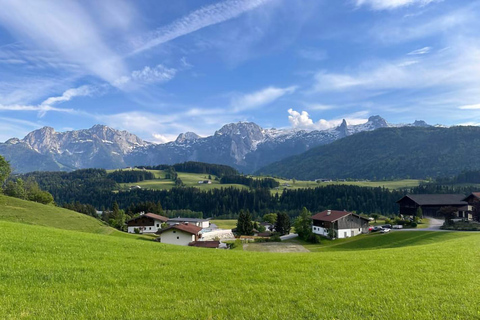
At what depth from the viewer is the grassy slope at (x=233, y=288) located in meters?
9.45

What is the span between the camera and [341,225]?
80.1 metres

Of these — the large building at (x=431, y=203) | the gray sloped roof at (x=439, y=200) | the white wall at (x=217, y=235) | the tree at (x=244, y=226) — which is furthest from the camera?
the tree at (x=244, y=226)

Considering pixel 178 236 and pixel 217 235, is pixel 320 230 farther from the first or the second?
pixel 178 236

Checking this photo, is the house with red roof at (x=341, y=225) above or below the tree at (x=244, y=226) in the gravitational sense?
above

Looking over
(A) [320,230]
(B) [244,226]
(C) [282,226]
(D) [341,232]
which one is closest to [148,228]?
(B) [244,226]

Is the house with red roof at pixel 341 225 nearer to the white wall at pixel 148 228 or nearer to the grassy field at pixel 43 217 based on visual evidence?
the grassy field at pixel 43 217

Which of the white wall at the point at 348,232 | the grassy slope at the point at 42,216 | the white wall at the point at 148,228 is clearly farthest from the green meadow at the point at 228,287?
Result: the white wall at the point at 148,228

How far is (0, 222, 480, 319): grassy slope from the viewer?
31.0 ft

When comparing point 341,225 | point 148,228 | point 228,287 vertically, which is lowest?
point 148,228

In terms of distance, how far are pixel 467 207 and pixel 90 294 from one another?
117473 mm

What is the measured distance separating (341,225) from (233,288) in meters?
75.5

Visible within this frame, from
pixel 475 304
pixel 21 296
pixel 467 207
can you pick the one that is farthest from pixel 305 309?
pixel 467 207

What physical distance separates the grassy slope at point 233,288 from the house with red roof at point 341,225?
63.9 meters

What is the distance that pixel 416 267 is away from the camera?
15.5 m
